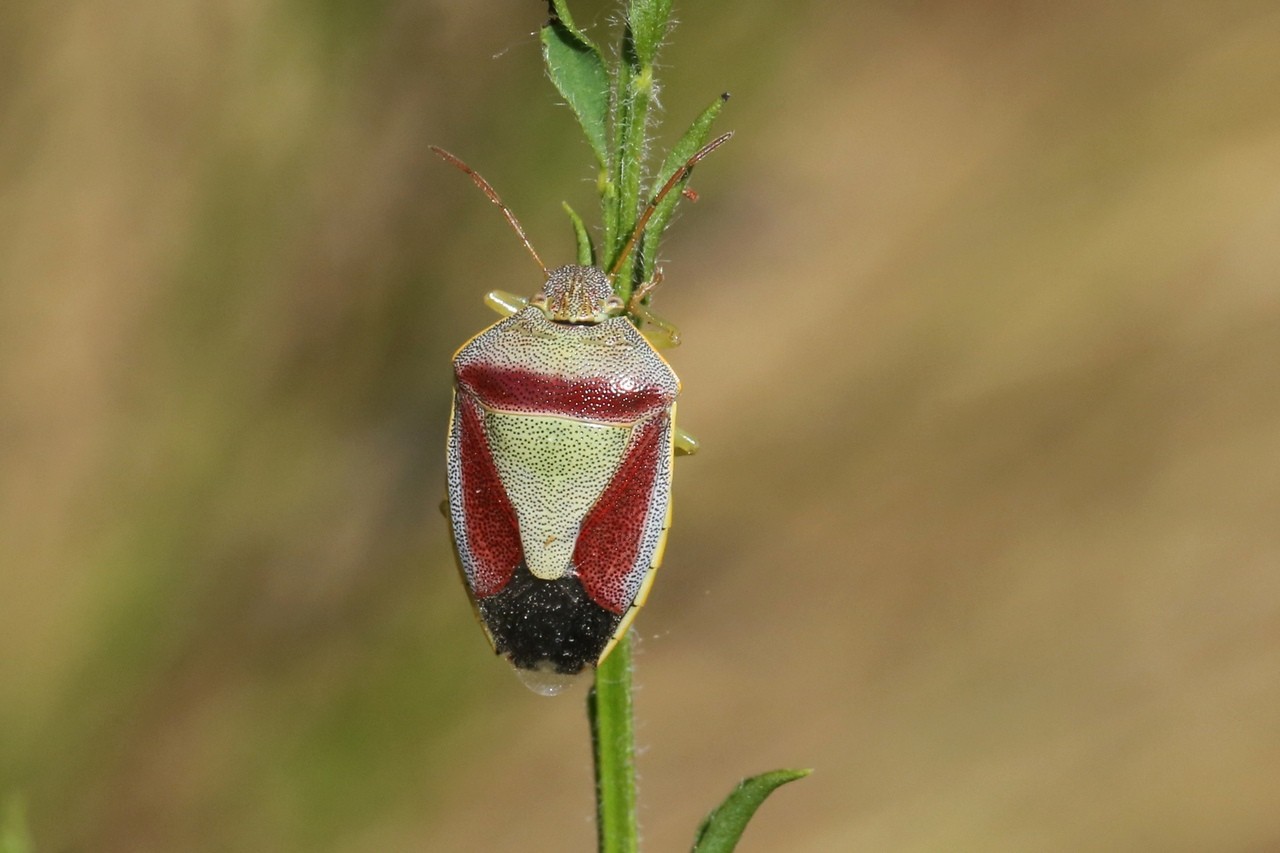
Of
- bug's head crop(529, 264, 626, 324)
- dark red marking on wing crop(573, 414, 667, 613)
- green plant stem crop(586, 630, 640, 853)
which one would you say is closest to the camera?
Result: green plant stem crop(586, 630, 640, 853)

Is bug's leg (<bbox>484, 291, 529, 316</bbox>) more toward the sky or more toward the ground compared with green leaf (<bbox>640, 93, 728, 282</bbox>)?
more toward the ground

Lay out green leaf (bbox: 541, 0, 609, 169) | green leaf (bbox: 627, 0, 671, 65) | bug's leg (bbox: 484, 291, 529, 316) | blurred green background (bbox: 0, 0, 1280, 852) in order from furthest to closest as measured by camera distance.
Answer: blurred green background (bbox: 0, 0, 1280, 852), bug's leg (bbox: 484, 291, 529, 316), green leaf (bbox: 541, 0, 609, 169), green leaf (bbox: 627, 0, 671, 65)

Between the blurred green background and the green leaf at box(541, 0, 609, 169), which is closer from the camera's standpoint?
the green leaf at box(541, 0, 609, 169)

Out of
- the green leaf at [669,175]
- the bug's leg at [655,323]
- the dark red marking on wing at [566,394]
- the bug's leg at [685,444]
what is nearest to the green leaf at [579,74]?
the green leaf at [669,175]

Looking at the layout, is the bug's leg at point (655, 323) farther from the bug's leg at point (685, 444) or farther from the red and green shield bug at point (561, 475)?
the bug's leg at point (685, 444)

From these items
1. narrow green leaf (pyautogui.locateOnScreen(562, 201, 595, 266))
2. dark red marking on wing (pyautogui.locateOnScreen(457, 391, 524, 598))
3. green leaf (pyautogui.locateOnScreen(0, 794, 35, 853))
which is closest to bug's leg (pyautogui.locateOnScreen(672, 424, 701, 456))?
dark red marking on wing (pyautogui.locateOnScreen(457, 391, 524, 598))

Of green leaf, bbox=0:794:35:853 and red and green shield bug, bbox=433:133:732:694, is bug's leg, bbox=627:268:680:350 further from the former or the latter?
green leaf, bbox=0:794:35:853
